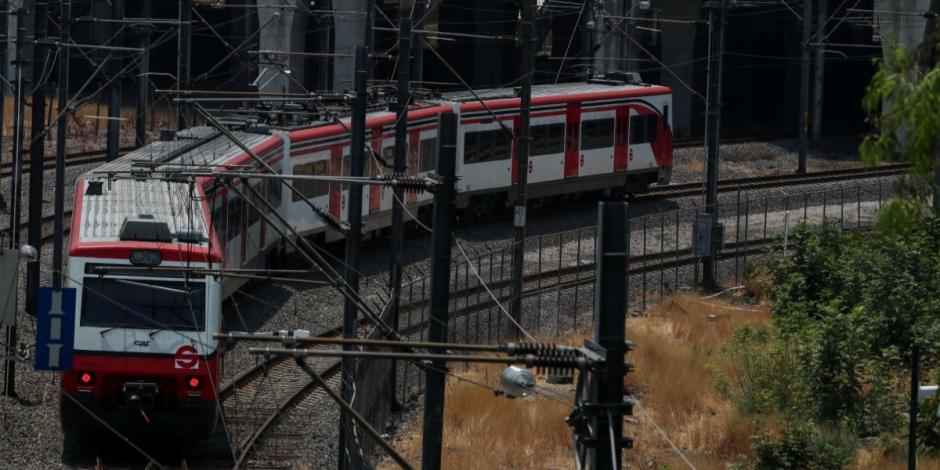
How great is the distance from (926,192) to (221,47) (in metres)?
66.5

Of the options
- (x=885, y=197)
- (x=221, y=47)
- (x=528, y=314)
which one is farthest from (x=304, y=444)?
(x=221, y=47)

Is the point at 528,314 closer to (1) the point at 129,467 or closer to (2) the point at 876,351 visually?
(2) the point at 876,351

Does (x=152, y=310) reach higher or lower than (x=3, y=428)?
higher

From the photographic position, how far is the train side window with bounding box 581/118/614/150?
37.2m

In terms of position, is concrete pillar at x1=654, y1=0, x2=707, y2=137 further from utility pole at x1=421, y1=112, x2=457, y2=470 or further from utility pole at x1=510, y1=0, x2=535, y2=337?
utility pole at x1=421, y1=112, x2=457, y2=470

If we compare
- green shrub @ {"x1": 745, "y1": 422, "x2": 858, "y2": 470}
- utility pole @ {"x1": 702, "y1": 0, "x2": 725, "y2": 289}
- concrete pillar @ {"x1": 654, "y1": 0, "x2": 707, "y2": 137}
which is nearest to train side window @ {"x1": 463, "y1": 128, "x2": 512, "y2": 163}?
utility pole @ {"x1": 702, "y1": 0, "x2": 725, "y2": 289}

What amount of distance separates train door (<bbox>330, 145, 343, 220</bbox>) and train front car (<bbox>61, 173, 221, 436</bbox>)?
38.7 ft

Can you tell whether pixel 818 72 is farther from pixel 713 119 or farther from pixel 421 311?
pixel 421 311

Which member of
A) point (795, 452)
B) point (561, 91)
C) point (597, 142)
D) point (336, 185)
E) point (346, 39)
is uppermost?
point (346, 39)

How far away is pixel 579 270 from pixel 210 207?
31.6ft

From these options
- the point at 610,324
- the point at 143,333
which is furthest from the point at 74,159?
the point at 610,324

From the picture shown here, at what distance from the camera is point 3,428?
63.4 feet

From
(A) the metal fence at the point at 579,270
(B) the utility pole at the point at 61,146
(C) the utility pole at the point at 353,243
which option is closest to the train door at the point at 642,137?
(A) the metal fence at the point at 579,270

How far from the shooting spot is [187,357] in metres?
17.5
